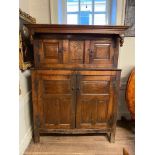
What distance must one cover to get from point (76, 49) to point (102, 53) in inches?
12.6

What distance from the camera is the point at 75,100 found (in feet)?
6.42

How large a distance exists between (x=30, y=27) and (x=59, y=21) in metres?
0.75

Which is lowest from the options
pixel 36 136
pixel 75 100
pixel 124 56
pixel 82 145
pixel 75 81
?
pixel 82 145

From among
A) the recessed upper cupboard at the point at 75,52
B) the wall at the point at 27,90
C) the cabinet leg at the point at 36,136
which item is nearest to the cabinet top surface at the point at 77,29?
the recessed upper cupboard at the point at 75,52

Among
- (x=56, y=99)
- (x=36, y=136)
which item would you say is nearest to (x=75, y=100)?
(x=56, y=99)

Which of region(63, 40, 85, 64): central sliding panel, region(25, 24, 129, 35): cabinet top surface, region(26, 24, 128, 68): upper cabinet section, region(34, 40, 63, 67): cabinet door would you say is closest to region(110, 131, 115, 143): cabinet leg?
region(26, 24, 128, 68): upper cabinet section

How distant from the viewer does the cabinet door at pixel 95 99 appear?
1.91 metres

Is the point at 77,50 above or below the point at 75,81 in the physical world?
above

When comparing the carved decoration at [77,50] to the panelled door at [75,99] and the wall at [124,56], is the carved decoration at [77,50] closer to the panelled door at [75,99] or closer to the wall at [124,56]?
the panelled door at [75,99]

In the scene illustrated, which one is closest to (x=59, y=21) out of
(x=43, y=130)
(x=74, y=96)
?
(x=74, y=96)

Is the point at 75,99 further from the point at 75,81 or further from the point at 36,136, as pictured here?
the point at 36,136

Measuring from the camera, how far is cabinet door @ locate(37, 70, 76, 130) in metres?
1.89
